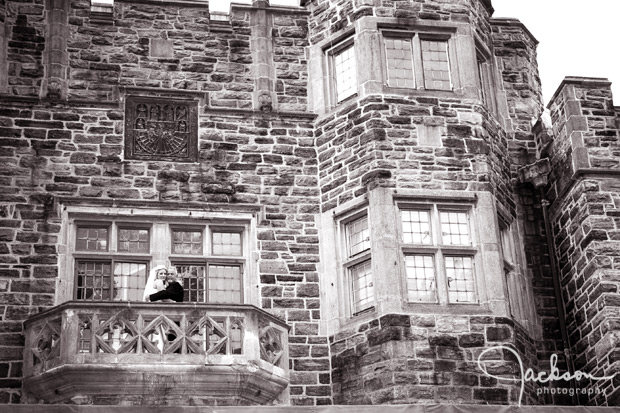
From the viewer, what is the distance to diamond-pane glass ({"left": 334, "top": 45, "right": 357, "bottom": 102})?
22.4 m

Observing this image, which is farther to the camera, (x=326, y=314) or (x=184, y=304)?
(x=326, y=314)

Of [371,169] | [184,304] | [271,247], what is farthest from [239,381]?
[371,169]

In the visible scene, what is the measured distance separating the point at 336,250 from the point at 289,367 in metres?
2.22

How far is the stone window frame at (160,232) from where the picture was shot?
2047 centimetres

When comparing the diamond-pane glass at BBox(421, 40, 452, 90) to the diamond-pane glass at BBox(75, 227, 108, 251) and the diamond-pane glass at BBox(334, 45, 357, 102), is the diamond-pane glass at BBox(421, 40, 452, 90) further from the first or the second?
the diamond-pane glass at BBox(75, 227, 108, 251)

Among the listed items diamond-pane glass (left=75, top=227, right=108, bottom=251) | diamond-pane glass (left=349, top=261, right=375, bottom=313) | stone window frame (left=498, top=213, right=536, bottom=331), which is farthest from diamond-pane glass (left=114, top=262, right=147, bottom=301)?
stone window frame (left=498, top=213, right=536, bottom=331)

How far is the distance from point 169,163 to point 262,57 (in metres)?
2.81

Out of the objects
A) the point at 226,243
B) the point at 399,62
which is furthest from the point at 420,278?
the point at 399,62

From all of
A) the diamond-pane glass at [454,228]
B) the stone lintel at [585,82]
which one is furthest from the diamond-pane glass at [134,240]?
the stone lintel at [585,82]

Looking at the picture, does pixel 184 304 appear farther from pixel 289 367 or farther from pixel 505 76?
pixel 505 76

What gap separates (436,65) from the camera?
22.4 meters

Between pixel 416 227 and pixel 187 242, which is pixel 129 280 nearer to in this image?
pixel 187 242

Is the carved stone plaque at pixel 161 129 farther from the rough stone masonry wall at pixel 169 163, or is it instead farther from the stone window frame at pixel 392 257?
the stone window frame at pixel 392 257

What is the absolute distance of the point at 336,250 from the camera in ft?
68.7
